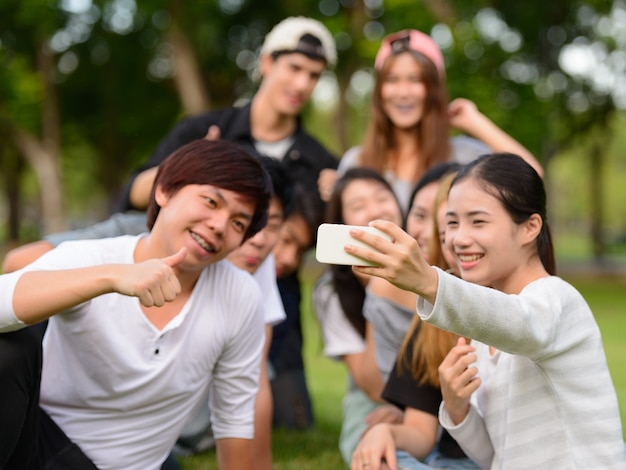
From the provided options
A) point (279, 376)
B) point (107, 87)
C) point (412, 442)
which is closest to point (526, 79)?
point (107, 87)

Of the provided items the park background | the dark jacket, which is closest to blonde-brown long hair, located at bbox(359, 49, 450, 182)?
the dark jacket

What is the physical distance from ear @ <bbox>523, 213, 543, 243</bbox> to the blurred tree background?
12.8m

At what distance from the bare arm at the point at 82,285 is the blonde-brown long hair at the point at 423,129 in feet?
8.38

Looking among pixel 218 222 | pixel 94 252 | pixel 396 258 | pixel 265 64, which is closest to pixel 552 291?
pixel 396 258

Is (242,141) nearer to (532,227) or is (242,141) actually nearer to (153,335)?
(153,335)

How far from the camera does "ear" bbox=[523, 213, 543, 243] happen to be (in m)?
2.87

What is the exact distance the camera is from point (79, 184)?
161 feet

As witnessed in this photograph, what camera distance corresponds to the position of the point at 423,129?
17.0 ft

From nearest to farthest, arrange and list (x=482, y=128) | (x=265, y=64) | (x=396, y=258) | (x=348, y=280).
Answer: (x=396, y=258)
(x=348, y=280)
(x=482, y=128)
(x=265, y=64)

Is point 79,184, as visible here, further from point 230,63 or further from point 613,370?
point 613,370

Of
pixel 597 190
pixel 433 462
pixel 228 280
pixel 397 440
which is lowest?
pixel 597 190

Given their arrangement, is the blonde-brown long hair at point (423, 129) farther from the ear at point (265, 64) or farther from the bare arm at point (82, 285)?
the bare arm at point (82, 285)

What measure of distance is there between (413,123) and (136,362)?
2.60 m

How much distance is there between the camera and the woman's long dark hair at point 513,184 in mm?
2824
